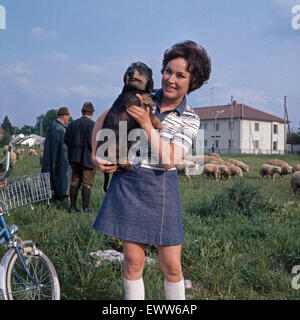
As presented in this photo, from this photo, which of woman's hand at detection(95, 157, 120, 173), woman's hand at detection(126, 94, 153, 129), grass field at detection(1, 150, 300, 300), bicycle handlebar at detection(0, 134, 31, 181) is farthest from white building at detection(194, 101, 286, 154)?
woman's hand at detection(126, 94, 153, 129)

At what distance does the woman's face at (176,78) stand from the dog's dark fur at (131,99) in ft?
0.36

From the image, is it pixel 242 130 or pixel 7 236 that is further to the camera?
pixel 242 130

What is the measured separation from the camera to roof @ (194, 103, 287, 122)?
58094 millimetres

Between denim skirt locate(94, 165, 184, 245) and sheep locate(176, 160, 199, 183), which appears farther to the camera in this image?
sheep locate(176, 160, 199, 183)

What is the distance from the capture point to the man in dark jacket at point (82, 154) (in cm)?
650

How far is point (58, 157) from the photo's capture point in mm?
7742

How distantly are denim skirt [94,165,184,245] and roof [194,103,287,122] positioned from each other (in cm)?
5561

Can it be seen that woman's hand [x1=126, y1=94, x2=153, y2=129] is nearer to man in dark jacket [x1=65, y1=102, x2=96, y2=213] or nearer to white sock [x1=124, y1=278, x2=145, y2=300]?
white sock [x1=124, y1=278, x2=145, y2=300]

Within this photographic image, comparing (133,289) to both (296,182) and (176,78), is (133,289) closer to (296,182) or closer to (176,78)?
(176,78)

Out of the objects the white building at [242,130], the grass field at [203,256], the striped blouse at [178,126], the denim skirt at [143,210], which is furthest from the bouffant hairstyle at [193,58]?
the white building at [242,130]

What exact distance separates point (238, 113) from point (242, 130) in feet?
10.7

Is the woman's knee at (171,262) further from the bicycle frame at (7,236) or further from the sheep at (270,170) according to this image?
the sheep at (270,170)

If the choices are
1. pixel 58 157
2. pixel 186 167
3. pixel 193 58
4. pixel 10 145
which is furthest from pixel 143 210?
pixel 186 167
